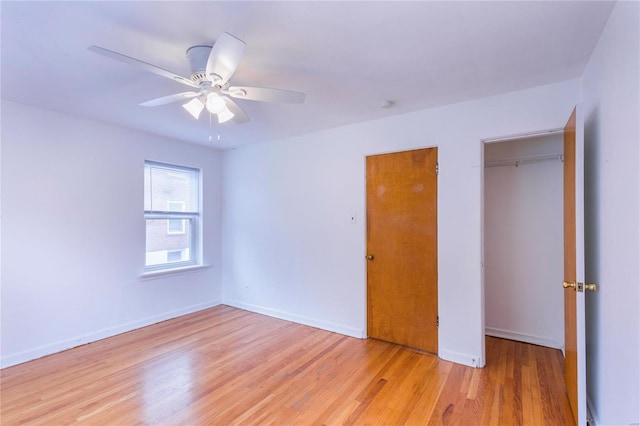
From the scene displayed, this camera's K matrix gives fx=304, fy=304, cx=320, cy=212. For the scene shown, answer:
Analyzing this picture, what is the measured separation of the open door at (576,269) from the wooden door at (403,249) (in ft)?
3.39

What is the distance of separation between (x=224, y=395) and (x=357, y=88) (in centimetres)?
259

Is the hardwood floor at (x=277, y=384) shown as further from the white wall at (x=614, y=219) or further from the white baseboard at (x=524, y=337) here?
the white wall at (x=614, y=219)

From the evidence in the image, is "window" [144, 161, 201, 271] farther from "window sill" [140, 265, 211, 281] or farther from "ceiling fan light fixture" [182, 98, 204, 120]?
"ceiling fan light fixture" [182, 98, 204, 120]

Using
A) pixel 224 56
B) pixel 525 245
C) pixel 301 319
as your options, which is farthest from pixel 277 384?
pixel 525 245

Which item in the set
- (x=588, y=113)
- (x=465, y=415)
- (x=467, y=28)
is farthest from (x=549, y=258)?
(x=467, y=28)

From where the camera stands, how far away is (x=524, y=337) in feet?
10.5

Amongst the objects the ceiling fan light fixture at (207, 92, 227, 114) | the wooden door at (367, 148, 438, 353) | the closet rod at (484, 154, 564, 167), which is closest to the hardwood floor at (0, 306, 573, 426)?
the wooden door at (367, 148, 438, 353)

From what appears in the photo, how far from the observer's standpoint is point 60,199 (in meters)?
3.05

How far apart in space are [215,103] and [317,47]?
0.72 metres

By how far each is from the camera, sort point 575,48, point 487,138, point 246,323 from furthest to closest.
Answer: point 246,323, point 487,138, point 575,48

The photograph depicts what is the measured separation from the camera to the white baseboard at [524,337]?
304 centimetres

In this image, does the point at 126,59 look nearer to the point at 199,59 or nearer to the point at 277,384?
the point at 199,59

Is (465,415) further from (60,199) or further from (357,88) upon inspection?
(60,199)

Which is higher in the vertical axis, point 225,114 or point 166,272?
point 225,114
